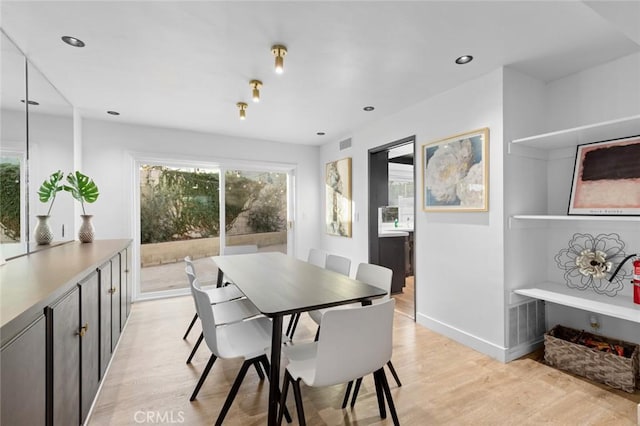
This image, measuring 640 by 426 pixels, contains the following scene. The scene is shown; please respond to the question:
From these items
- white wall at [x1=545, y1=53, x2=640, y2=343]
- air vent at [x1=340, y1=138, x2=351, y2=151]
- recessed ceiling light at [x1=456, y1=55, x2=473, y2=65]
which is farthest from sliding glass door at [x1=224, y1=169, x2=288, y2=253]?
white wall at [x1=545, y1=53, x2=640, y2=343]

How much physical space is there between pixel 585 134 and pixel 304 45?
221cm

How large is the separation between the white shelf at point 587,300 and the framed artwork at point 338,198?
8.02ft

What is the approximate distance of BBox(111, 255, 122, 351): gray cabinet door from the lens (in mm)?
2414

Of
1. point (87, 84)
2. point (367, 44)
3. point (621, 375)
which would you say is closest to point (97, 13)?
point (87, 84)

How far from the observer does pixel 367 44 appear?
207 cm

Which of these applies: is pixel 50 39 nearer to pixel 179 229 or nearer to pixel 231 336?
pixel 231 336

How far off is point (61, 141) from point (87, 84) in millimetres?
626

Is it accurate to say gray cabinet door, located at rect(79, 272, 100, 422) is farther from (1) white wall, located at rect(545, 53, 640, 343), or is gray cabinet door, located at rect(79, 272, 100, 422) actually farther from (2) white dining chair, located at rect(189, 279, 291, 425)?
(1) white wall, located at rect(545, 53, 640, 343)

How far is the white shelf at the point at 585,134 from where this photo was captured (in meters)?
1.97

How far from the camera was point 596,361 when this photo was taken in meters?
2.15

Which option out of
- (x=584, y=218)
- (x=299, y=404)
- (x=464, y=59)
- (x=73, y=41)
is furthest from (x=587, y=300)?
(x=73, y=41)

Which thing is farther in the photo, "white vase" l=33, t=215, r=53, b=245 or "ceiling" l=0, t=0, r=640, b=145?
"white vase" l=33, t=215, r=53, b=245

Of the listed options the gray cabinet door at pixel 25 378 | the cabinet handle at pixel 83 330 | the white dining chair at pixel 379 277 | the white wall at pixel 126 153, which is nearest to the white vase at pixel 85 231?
the white wall at pixel 126 153

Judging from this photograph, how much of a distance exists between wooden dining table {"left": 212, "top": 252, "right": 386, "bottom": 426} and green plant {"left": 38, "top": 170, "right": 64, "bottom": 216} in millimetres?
1560
